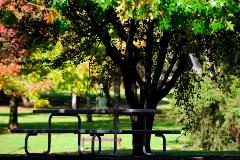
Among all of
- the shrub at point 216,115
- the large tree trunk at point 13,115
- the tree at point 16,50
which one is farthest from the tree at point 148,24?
the large tree trunk at point 13,115

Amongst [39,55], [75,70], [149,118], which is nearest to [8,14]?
[149,118]

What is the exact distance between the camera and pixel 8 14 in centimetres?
1491

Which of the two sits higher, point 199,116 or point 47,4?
point 47,4

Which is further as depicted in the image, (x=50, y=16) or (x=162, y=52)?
(x=162, y=52)

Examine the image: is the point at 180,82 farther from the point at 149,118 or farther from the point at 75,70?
the point at 75,70

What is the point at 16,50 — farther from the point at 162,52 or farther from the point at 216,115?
the point at 162,52

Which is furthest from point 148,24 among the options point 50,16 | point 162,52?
point 50,16

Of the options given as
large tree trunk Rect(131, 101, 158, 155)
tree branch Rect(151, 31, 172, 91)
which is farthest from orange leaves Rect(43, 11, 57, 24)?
large tree trunk Rect(131, 101, 158, 155)

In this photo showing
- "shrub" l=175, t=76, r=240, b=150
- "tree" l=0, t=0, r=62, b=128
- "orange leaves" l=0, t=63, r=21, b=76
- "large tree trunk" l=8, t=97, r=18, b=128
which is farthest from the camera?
"large tree trunk" l=8, t=97, r=18, b=128

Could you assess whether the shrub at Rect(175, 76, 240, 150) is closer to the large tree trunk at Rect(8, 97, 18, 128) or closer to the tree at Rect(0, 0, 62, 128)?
the tree at Rect(0, 0, 62, 128)

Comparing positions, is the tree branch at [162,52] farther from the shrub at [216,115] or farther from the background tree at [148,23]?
the shrub at [216,115]

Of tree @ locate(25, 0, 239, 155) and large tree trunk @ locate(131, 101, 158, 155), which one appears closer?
tree @ locate(25, 0, 239, 155)

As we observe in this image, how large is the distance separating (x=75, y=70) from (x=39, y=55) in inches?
258

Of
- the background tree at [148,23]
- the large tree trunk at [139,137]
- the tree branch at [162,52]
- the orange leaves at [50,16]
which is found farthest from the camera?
the large tree trunk at [139,137]
